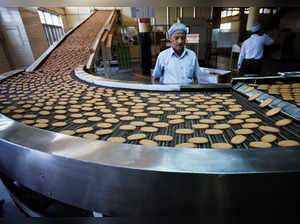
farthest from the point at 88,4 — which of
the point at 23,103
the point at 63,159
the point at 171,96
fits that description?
the point at 23,103

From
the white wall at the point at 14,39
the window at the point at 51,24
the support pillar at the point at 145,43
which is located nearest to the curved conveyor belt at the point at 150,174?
the support pillar at the point at 145,43

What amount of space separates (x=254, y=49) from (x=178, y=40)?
2.48 metres

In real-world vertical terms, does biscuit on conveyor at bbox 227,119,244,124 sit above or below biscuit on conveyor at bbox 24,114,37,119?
below

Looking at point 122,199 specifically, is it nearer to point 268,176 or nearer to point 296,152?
point 268,176

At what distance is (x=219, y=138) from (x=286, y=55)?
547 cm

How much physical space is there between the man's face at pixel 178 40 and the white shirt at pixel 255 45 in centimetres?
234

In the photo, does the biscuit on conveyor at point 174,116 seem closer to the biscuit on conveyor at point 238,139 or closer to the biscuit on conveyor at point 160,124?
the biscuit on conveyor at point 160,124

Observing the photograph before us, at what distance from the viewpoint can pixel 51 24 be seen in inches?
537

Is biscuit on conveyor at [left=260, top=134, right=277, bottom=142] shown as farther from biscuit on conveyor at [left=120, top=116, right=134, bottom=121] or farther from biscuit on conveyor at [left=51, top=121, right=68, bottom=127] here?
biscuit on conveyor at [left=51, top=121, right=68, bottom=127]

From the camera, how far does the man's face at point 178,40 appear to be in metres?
2.09

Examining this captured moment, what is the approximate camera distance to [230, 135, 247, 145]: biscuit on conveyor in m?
0.77

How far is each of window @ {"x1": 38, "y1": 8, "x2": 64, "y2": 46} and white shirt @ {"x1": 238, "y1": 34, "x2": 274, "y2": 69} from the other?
1352 centimetres

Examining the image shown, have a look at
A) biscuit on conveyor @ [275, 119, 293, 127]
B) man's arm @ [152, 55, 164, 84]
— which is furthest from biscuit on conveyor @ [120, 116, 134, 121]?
man's arm @ [152, 55, 164, 84]

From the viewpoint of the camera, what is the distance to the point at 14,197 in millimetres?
1318
